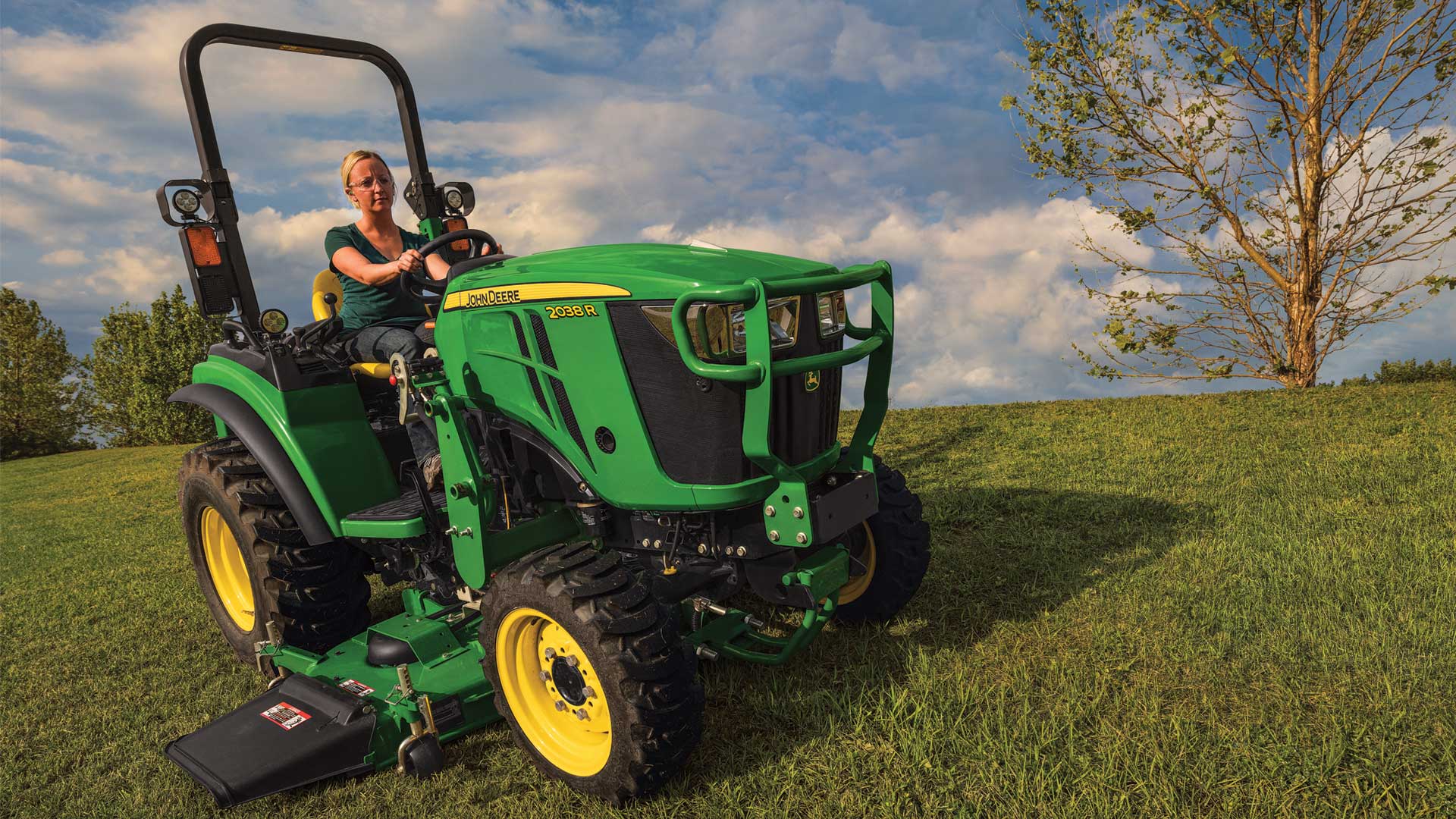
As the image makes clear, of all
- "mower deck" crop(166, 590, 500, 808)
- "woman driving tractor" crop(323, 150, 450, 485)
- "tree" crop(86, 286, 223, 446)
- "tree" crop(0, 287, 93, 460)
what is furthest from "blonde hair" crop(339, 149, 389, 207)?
"tree" crop(0, 287, 93, 460)

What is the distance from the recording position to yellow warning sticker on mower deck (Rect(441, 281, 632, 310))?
3053 millimetres

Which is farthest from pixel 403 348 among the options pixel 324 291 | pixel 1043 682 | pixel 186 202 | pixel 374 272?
pixel 1043 682

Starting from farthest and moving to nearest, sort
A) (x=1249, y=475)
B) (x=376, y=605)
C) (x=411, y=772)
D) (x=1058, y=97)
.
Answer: (x=1058, y=97) < (x=1249, y=475) < (x=376, y=605) < (x=411, y=772)

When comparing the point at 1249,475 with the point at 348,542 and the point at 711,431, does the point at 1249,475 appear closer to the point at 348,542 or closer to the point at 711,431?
the point at 711,431

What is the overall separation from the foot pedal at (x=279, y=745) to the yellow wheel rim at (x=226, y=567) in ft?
4.62

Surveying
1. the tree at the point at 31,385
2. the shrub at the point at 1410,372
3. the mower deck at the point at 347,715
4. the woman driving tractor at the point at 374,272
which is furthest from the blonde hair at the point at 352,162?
the tree at the point at 31,385

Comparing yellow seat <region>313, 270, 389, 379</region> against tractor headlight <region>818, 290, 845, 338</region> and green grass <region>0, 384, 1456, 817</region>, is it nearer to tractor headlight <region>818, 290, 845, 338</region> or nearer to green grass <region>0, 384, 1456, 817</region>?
green grass <region>0, 384, 1456, 817</region>

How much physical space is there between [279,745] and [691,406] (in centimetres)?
191

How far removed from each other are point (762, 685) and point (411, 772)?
1327 millimetres

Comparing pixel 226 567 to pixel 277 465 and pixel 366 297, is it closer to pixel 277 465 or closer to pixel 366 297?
pixel 277 465

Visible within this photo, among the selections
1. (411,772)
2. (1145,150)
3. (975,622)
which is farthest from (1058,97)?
(411,772)

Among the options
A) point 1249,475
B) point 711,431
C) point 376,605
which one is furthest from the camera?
point 1249,475

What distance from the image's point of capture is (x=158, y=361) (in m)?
26.7

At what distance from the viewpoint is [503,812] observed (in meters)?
3.06
